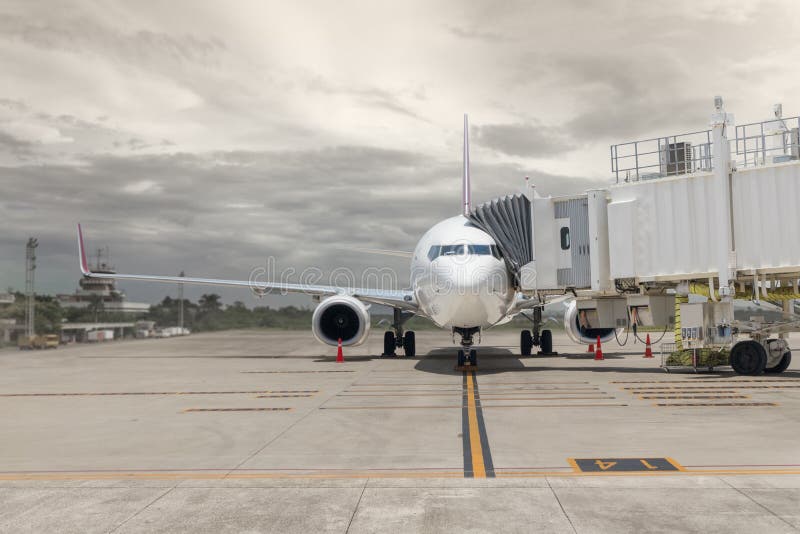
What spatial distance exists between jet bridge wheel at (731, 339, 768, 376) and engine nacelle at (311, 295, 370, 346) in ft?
42.2

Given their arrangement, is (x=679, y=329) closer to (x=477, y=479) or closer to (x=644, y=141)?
(x=644, y=141)

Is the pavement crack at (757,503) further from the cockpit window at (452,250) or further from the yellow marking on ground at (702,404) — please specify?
the cockpit window at (452,250)

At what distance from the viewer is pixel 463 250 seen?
20.1m

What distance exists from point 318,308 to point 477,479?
19.6 metres

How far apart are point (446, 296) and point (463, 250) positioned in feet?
5.53

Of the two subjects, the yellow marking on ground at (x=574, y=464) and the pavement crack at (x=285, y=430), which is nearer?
the yellow marking on ground at (x=574, y=464)

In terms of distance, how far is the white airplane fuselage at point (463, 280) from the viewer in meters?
19.1

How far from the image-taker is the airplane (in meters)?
19.3

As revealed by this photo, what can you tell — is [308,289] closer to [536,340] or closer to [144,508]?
[536,340]

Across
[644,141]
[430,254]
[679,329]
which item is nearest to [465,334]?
[430,254]

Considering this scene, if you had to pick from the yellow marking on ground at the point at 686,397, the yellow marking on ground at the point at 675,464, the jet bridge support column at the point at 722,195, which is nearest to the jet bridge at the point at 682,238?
the jet bridge support column at the point at 722,195

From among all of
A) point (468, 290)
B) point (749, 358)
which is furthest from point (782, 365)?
point (468, 290)

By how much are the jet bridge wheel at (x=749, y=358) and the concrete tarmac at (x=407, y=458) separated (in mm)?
1524

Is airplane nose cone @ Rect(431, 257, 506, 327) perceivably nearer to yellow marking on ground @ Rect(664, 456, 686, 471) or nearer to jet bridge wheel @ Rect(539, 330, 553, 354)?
jet bridge wheel @ Rect(539, 330, 553, 354)
